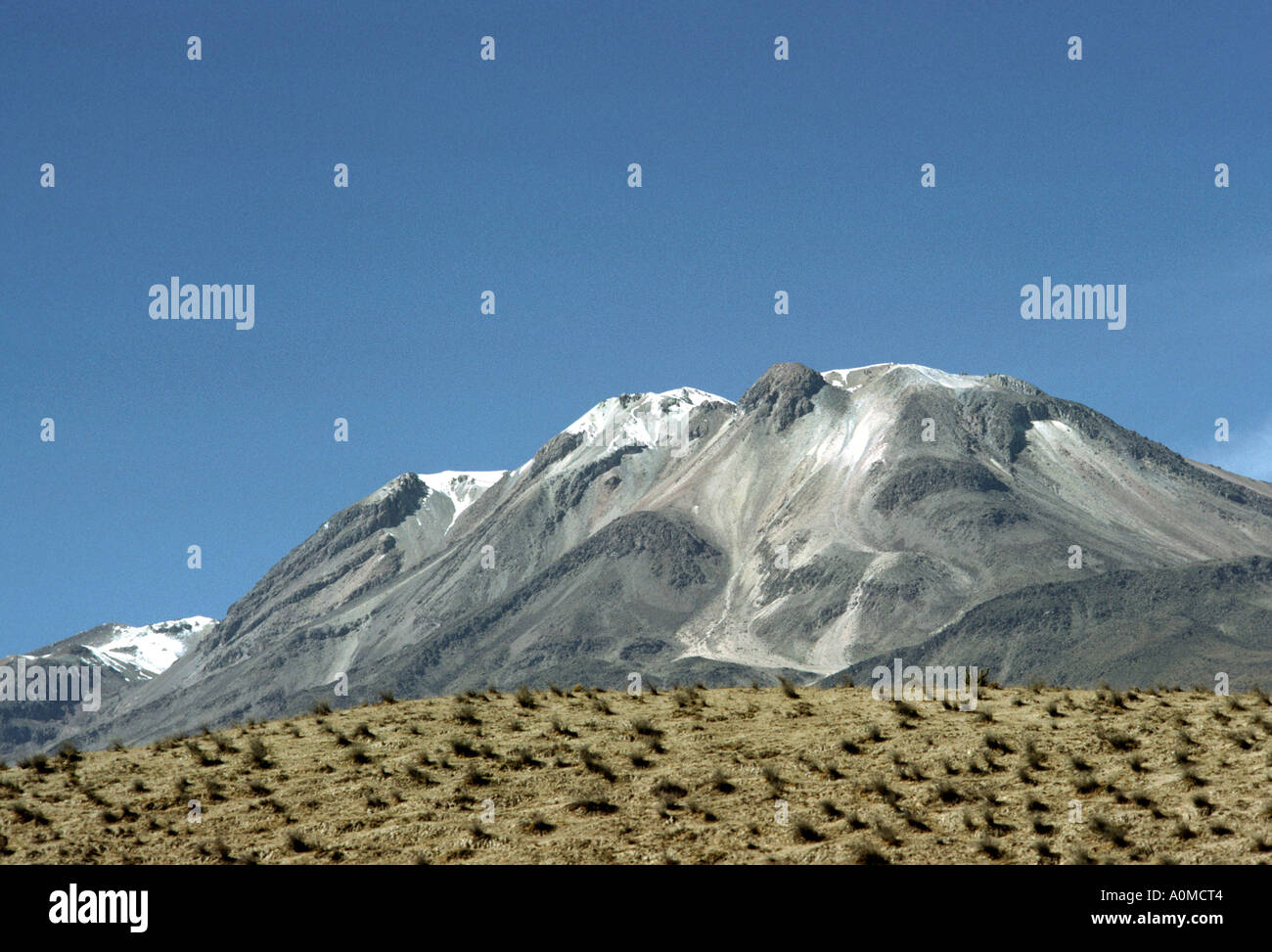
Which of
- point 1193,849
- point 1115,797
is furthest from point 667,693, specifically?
point 1193,849

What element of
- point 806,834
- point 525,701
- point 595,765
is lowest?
point 806,834

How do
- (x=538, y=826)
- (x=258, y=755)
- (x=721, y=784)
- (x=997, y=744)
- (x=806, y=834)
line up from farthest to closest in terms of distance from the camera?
Answer: 1. (x=258, y=755)
2. (x=997, y=744)
3. (x=721, y=784)
4. (x=538, y=826)
5. (x=806, y=834)

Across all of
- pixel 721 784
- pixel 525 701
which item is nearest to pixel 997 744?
pixel 721 784

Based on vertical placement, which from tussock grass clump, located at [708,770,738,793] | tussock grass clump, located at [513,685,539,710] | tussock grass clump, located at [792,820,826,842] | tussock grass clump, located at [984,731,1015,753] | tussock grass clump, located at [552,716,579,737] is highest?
tussock grass clump, located at [513,685,539,710]

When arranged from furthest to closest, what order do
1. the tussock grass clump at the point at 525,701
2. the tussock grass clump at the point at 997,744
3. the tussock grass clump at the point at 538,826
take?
the tussock grass clump at the point at 525,701 → the tussock grass clump at the point at 997,744 → the tussock grass clump at the point at 538,826

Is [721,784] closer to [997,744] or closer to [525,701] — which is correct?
[997,744]

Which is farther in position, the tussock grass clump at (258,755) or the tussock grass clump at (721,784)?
the tussock grass clump at (258,755)

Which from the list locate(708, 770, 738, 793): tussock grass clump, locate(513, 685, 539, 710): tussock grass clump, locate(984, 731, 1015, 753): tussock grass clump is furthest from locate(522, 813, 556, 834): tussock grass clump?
locate(513, 685, 539, 710): tussock grass clump

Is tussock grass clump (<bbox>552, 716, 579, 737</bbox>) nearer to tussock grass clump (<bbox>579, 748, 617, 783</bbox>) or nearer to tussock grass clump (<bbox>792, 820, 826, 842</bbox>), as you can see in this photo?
tussock grass clump (<bbox>579, 748, 617, 783</bbox>)

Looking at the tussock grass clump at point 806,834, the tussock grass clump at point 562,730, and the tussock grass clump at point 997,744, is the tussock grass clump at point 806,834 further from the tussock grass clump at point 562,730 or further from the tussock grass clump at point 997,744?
the tussock grass clump at point 562,730

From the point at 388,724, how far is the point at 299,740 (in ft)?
8.02

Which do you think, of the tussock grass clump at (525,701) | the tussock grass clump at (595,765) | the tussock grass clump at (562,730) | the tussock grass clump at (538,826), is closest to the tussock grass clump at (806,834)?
the tussock grass clump at (538,826)

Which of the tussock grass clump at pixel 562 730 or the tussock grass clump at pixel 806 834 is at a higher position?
the tussock grass clump at pixel 562 730
